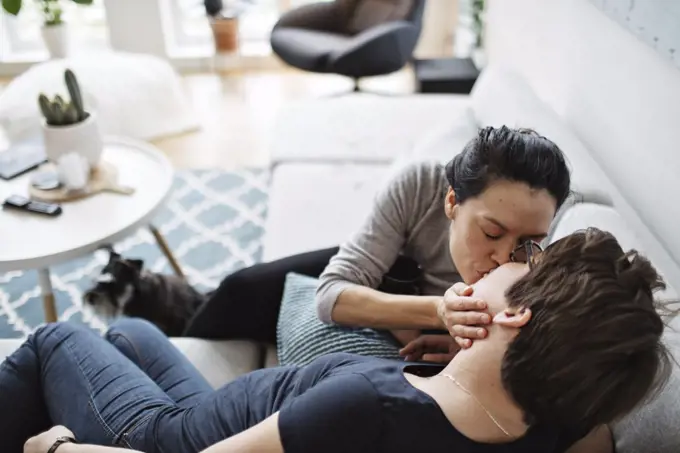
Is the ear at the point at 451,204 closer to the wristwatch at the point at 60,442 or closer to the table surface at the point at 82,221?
the wristwatch at the point at 60,442

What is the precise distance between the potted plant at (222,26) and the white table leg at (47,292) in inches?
100

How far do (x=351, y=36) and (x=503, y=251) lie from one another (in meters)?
2.87

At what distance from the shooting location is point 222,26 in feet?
14.0

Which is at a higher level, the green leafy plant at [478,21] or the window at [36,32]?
the green leafy plant at [478,21]

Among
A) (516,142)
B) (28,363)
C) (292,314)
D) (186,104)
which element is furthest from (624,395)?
(186,104)

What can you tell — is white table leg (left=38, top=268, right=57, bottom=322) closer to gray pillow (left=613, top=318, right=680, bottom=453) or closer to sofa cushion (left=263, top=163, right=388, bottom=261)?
sofa cushion (left=263, top=163, right=388, bottom=261)

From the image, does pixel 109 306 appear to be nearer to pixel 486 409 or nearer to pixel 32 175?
pixel 32 175

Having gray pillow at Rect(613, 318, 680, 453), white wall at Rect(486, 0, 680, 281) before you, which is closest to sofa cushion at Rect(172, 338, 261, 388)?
gray pillow at Rect(613, 318, 680, 453)

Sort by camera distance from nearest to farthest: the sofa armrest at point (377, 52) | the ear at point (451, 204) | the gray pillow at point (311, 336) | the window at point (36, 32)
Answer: the ear at point (451, 204) → the gray pillow at point (311, 336) → the sofa armrest at point (377, 52) → the window at point (36, 32)

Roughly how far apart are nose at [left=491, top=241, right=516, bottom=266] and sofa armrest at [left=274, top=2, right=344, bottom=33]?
2.80 metres

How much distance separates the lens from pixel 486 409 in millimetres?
938

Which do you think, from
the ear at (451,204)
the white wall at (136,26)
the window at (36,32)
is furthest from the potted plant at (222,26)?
the ear at (451,204)

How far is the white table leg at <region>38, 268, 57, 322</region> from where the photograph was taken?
80.7 inches

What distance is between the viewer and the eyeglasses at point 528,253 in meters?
0.97
